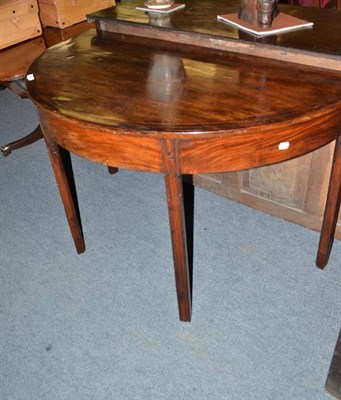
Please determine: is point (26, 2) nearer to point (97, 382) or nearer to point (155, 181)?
point (155, 181)

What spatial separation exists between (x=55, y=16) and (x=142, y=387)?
1.87 metres

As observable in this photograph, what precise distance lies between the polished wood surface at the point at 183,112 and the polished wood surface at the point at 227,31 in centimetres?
4

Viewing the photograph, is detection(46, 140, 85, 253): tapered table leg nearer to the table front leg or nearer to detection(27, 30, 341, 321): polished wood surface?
detection(27, 30, 341, 321): polished wood surface

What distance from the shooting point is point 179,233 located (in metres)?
1.34

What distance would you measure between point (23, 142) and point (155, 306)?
1.55 m

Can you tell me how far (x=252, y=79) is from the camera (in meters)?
1.29

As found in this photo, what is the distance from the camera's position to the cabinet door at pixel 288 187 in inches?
67.7

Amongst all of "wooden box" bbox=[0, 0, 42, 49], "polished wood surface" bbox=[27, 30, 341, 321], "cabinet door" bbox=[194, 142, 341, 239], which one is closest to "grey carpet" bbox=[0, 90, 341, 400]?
"cabinet door" bbox=[194, 142, 341, 239]

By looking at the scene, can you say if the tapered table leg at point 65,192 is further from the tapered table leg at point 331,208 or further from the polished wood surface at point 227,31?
the tapered table leg at point 331,208

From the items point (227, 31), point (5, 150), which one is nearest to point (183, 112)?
point (227, 31)

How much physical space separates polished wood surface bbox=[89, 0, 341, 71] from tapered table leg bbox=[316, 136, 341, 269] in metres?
0.30

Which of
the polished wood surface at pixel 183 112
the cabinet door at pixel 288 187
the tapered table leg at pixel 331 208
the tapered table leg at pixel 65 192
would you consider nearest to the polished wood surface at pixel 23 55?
the tapered table leg at pixel 65 192

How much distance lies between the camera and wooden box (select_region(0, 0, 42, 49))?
2.20 metres

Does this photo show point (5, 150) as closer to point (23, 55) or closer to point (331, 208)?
point (23, 55)
